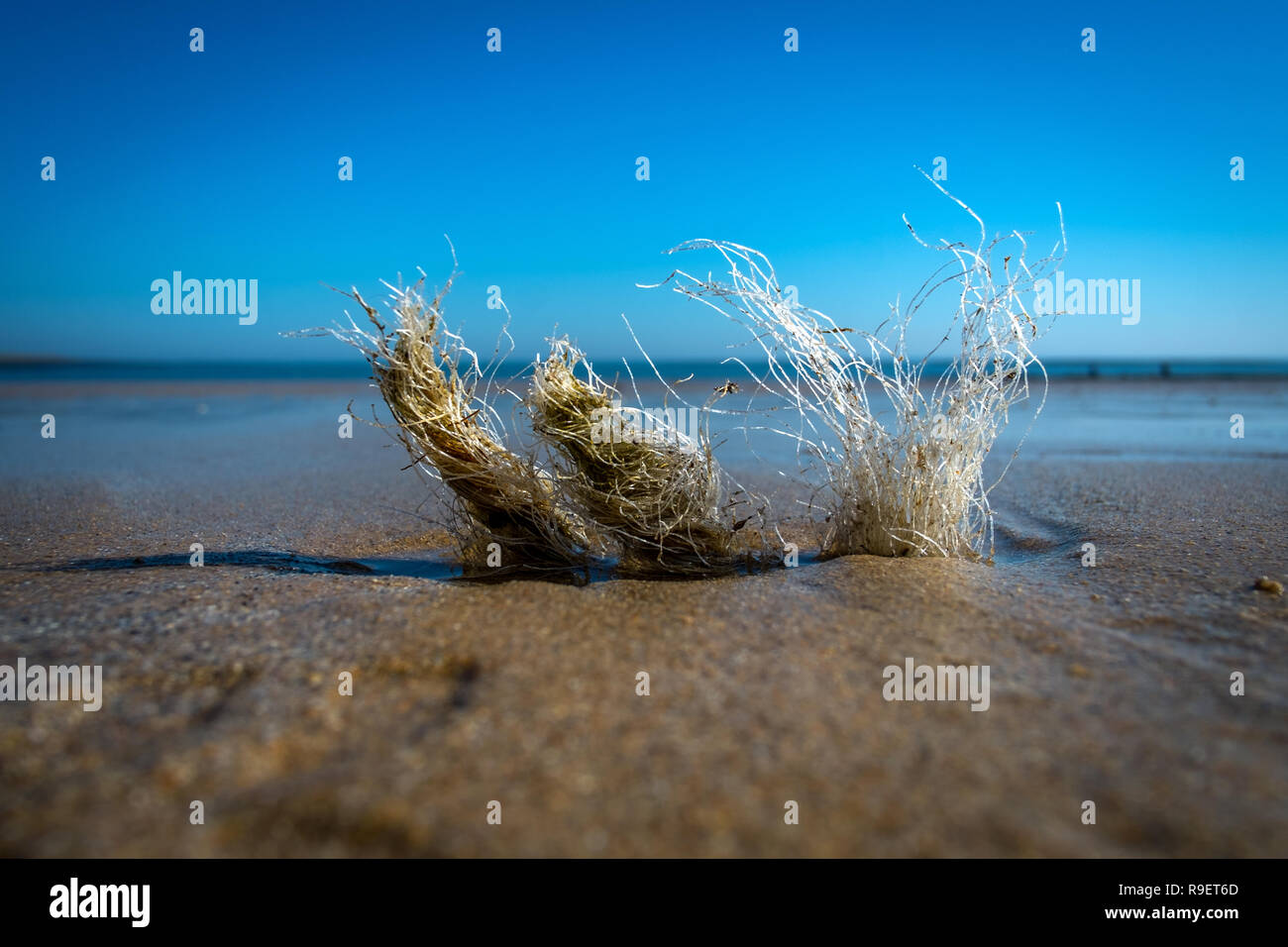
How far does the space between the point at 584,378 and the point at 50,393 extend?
70.1ft

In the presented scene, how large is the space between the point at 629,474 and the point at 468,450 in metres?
0.63

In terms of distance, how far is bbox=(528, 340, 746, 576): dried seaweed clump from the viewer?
293 cm

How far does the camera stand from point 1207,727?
171 centimetres

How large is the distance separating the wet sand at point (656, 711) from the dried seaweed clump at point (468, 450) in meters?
0.48

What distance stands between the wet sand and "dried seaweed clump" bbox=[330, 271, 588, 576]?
0.48 metres

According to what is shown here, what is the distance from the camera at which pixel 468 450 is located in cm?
301

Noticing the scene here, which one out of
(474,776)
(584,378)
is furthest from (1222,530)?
(474,776)

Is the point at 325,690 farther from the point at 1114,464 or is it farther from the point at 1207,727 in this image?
the point at 1114,464

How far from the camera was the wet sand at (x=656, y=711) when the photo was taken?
140 centimetres
